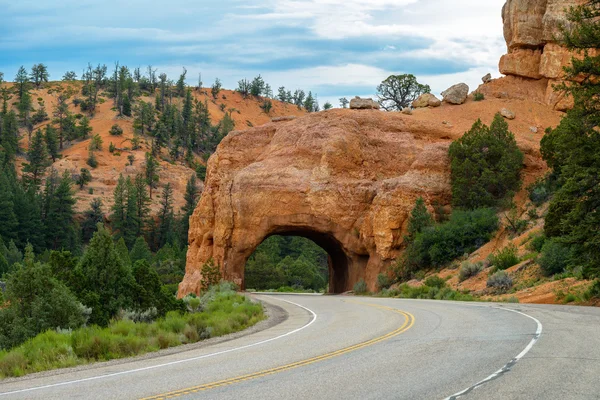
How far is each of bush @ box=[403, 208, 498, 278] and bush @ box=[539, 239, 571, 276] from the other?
10795 millimetres

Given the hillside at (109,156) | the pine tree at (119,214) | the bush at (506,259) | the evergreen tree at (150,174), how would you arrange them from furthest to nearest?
the evergreen tree at (150,174)
the hillside at (109,156)
the pine tree at (119,214)
the bush at (506,259)

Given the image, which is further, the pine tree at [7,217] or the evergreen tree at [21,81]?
the evergreen tree at [21,81]

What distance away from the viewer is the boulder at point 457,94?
188ft

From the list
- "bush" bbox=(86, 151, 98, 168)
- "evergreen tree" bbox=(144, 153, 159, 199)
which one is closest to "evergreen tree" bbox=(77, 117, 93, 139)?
"bush" bbox=(86, 151, 98, 168)

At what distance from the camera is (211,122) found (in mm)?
139125

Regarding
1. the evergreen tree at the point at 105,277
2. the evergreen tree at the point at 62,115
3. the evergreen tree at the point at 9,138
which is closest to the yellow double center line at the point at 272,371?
the evergreen tree at the point at 105,277

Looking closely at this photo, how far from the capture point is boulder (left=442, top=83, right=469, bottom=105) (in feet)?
188

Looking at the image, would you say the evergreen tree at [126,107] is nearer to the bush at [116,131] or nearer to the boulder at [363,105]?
the bush at [116,131]

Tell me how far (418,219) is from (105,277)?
2593 centimetres

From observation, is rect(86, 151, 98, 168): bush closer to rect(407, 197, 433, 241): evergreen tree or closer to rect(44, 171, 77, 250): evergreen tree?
rect(44, 171, 77, 250): evergreen tree

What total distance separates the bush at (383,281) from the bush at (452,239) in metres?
1.45

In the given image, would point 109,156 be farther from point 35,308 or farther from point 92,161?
point 35,308

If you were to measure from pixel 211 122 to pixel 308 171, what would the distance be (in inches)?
3667

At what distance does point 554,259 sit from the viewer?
3053 centimetres
